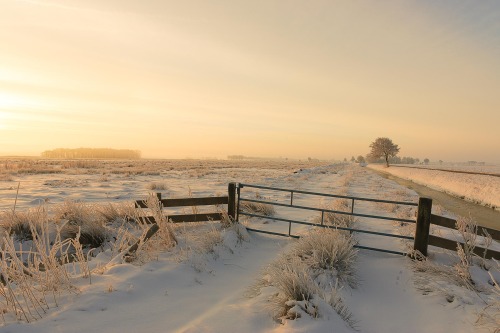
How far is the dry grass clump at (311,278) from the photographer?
376 centimetres

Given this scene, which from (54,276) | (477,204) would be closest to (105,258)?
(54,276)

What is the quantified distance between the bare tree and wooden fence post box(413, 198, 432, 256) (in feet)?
297

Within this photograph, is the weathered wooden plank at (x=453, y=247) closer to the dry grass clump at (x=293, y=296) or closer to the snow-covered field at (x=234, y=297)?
the snow-covered field at (x=234, y=297)

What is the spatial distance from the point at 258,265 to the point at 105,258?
3.08 metres

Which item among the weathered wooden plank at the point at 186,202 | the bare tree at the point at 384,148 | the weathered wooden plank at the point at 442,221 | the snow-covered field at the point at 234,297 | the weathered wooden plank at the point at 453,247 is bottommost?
the snow-covered field at the point at 234,297

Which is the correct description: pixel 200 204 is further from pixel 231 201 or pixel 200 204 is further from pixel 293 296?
pixel 293 296

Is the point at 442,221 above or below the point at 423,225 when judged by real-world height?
A: above

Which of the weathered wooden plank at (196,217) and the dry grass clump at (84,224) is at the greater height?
the weathered wooden plank at (196,217)

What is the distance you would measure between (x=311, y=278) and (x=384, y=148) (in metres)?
94.2

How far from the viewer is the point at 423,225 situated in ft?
20.1

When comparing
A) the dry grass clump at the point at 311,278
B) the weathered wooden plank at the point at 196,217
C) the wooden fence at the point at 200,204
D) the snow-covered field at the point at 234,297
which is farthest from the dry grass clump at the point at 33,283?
the weathered wooden plank at the point at 196,217

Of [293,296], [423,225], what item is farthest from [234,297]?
[423,225]

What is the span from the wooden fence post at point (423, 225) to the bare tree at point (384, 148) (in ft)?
297

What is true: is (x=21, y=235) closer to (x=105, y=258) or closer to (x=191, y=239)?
(x=105, y=258)
